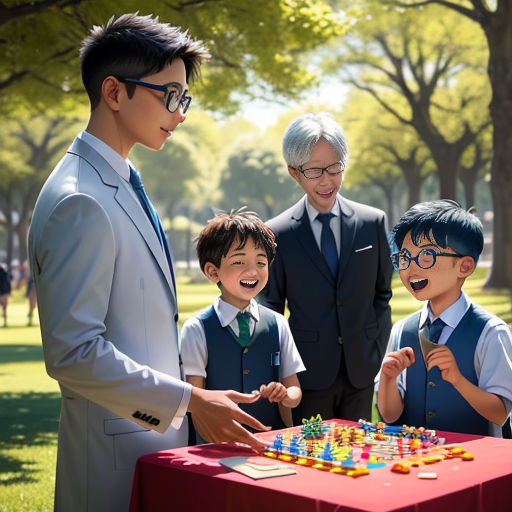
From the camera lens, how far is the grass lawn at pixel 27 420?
24.5 feet

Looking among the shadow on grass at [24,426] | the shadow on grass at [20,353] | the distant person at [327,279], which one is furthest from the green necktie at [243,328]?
the shadow on grass at [20,353]

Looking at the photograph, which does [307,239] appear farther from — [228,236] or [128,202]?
[128,202]

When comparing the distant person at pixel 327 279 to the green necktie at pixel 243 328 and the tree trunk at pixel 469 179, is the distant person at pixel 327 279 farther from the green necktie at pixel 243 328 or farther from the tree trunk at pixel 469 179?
the tree trunk at pixel 469 179

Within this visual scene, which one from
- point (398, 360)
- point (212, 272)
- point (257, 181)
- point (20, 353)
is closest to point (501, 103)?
point (20, 353)

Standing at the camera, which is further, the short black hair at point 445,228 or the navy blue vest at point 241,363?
the navy blue vest at point 241,363

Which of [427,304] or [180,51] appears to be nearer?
[180,51]

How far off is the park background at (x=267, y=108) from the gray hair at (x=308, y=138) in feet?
2.04

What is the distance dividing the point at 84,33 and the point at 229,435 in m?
9.71

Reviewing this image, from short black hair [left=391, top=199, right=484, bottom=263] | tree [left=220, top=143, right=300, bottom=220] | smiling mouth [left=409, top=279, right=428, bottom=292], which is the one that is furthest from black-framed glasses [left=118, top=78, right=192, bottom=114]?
tree [left=220, top=143, right=300, bottom=220]

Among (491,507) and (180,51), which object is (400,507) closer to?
(491,507)

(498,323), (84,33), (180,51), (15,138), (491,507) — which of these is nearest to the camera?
(491,507)

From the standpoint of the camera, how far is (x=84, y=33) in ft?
38.0

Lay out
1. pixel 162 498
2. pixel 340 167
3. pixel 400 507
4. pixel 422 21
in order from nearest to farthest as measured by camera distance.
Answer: pixel 400 507 → pixel 162 498 → pixel 340 167 → pixel 422 21

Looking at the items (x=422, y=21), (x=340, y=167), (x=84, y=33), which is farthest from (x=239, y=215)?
(x=422, y=21)
